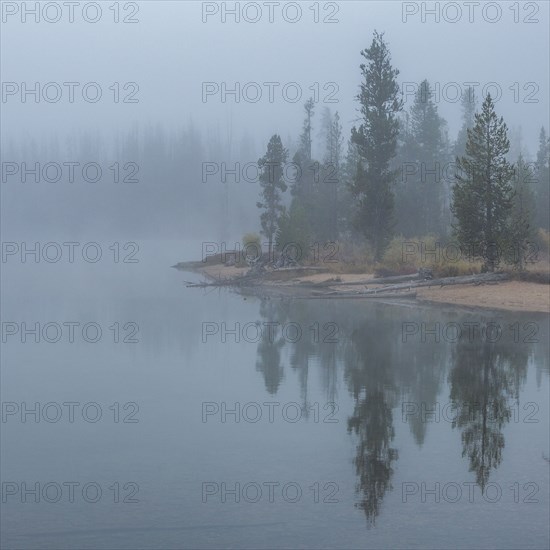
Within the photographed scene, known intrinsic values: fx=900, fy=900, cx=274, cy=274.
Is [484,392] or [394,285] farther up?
[394,285]

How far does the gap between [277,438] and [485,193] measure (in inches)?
1006

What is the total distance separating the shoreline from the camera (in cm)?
3059

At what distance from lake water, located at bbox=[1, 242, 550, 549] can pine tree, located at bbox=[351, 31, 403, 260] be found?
23814 mm

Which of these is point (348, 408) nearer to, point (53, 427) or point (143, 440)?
point (143, 440)

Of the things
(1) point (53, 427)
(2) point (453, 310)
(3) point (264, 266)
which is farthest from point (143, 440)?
(3) point (264, 266)

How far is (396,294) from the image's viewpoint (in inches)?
1361

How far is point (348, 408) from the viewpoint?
13.9 meters

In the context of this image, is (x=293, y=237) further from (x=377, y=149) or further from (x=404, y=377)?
(x=404, y=377)

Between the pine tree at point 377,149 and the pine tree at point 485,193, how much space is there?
11620mm

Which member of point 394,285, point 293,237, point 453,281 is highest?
point 293,237

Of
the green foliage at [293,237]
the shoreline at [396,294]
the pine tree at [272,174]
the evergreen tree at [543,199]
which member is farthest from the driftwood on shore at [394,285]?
the evergreen tree at [543,199]

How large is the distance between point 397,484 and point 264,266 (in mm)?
36183

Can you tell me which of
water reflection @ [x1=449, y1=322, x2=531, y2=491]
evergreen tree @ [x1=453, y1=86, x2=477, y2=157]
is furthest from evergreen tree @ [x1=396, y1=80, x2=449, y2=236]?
water reflection @ [x1=449, y1=322, x2=531, y2=491]

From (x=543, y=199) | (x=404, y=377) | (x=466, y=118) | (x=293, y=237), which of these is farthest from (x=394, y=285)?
(x=466, y=118)
